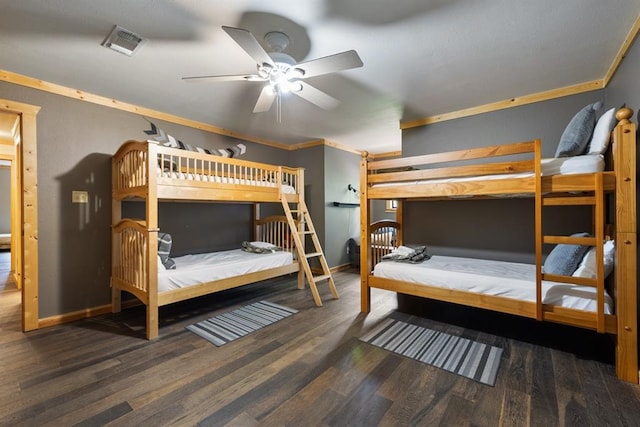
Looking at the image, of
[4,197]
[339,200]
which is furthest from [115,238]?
[4,197]

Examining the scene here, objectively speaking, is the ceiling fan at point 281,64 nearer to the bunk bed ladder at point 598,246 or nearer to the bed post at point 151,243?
the bed post at point 151,243

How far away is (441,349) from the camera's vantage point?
2172mm

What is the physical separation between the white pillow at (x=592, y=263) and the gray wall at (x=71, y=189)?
4.32m

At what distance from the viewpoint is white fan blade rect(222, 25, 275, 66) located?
1.53 meters

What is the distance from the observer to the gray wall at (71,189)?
2.67m

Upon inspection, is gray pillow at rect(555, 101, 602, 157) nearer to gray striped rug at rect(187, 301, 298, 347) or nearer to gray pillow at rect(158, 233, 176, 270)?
gray striped rug at rect(187, 301, 298, 347)

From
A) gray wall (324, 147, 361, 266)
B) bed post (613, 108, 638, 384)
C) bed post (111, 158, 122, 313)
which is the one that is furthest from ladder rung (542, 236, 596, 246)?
bed post (111, 158, 122, 313)

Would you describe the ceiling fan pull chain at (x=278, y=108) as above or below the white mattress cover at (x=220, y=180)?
above

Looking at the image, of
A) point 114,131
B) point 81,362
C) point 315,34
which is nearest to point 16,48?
point 114,131

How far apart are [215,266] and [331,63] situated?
2192mm

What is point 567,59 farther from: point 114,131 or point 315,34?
point 114,131

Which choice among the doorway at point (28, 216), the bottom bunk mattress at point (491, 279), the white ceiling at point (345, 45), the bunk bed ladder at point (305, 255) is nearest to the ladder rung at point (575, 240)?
the bottom bunk mattress at point (491, 279)

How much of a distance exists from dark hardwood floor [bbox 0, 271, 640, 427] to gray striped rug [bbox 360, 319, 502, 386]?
3.0 inches

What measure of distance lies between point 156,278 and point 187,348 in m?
0.65
